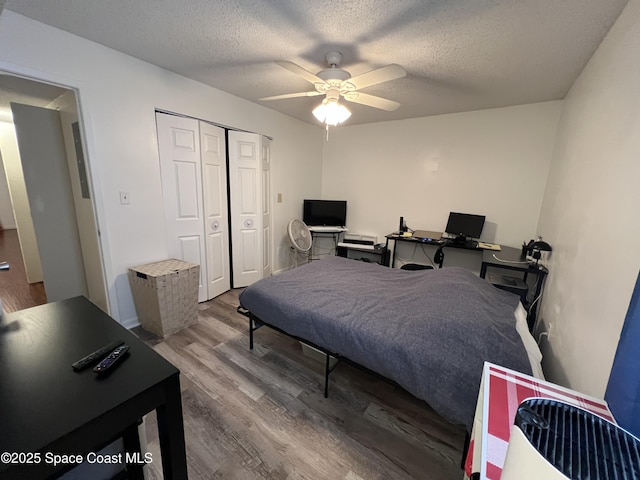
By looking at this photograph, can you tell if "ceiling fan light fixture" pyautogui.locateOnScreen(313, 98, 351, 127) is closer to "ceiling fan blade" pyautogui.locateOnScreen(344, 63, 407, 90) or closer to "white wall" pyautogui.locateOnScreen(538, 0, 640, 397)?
"ceiling fan blade" pyautogui.locateOnScreen(344, 63, 407, 90)

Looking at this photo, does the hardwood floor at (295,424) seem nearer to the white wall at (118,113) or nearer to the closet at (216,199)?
the white wall at (118,113)

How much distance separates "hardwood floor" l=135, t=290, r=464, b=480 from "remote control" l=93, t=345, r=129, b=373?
0.87 m

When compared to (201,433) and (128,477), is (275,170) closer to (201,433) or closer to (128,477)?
(201,433)

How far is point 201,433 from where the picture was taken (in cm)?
148

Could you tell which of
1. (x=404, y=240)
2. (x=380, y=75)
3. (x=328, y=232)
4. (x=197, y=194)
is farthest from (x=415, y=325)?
(x=328, y=232)

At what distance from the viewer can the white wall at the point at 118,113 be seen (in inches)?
70.2

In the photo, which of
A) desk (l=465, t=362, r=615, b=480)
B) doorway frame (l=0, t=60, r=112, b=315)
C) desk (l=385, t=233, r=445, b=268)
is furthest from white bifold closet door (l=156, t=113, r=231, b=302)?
desk (l=465, t=362, r=615, b=480)

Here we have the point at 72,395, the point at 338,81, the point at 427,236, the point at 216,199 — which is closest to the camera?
the point at 72,395

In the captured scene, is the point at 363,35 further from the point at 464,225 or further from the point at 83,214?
the point at 83,214

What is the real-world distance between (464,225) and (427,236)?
466mm

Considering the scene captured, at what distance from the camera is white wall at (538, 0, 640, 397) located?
41.2 inches

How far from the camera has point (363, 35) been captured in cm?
175

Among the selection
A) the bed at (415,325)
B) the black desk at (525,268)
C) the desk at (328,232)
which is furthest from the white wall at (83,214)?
the black desk at (525,268)

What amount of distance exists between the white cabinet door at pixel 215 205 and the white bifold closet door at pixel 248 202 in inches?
4.4
